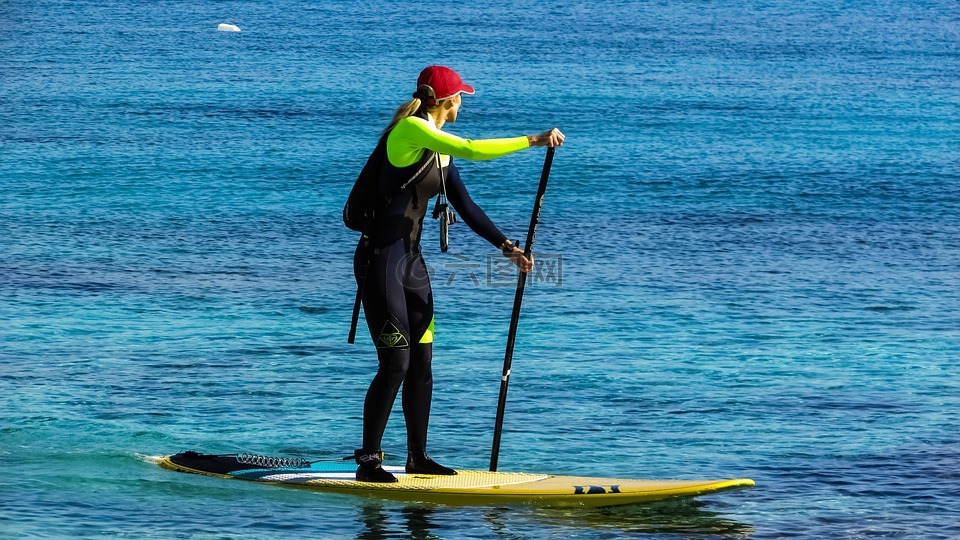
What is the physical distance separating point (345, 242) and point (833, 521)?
1344 centimetres

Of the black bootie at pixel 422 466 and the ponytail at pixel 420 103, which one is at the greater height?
the ponytail at pixel 420 103

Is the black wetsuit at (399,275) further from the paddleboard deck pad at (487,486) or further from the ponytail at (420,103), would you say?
the paddleboard deck pad at (487,486)

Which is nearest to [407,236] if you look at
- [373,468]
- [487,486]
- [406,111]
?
[406,111]

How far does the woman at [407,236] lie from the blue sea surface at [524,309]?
0.95 meters

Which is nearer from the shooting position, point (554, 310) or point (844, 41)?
point (554, 310)

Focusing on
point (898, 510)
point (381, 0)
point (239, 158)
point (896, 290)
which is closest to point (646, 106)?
point (239, 158)

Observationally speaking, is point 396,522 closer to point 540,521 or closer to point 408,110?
point 540,521

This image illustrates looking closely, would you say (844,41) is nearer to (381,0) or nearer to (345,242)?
(381,0)

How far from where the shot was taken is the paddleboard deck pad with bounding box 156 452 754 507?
30.7ft

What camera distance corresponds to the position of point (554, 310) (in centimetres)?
1717

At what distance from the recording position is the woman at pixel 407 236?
8.84m

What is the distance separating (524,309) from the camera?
56.7 ft

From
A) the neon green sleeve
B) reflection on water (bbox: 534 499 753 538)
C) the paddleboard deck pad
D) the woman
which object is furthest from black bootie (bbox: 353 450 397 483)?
the neon green sleeve

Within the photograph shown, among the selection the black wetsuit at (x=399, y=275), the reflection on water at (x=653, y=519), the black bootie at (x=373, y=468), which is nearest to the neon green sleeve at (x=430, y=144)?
the black wetsuit at (x=399, y=275)
